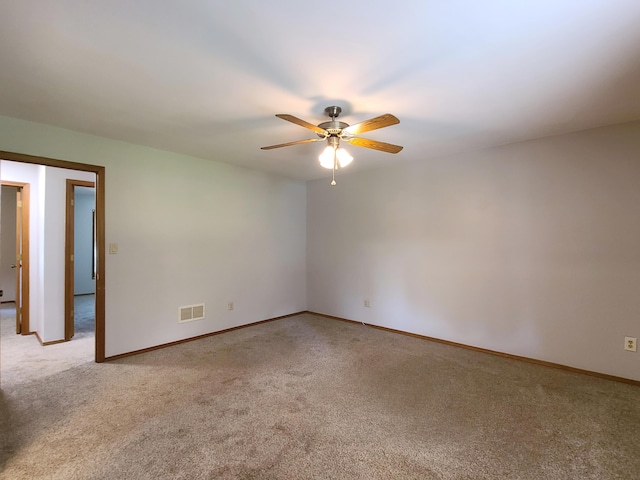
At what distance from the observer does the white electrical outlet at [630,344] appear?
274cm

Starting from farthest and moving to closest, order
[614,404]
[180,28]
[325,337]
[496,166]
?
[325,337] → [496,166] → [614,404] → [180,28]

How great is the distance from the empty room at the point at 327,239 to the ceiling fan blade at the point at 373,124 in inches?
1.5

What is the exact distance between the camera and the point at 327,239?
5.02 metres

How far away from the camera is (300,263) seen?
5.25 meters

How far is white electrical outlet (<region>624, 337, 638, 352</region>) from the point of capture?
2.74 metres

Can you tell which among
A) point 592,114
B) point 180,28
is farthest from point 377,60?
point 592,114

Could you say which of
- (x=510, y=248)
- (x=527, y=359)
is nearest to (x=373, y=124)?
(x=510, y=248)

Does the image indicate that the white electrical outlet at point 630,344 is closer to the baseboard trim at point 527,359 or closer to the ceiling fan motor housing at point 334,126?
the baseboard trim at point 527,359

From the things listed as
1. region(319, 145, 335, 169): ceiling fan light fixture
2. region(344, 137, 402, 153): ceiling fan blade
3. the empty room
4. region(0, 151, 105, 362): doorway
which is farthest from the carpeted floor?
region(344, 137, 402, 153): ceiling fan blade

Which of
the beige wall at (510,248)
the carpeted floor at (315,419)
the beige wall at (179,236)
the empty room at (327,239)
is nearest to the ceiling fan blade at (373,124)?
the empty room at (327,239)

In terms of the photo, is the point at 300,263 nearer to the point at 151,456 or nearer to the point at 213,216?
the point at 213,216

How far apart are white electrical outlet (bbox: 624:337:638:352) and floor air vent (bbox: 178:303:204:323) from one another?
14.1ft

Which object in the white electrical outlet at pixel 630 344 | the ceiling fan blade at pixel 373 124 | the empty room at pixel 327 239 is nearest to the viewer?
the empty room at pixel 327 239

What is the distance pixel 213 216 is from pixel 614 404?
4233 millimetres
